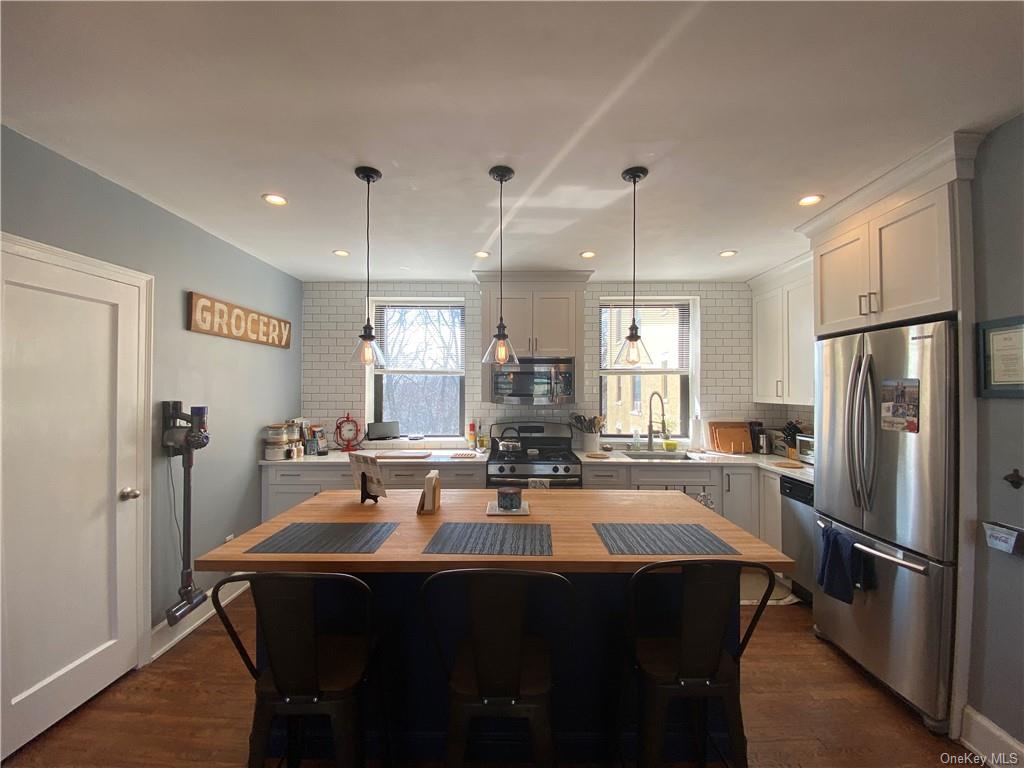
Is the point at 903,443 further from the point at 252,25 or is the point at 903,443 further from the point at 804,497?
the point at 252,25

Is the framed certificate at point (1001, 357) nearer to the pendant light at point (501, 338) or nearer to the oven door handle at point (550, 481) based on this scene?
the pendant light at point (501, 338)

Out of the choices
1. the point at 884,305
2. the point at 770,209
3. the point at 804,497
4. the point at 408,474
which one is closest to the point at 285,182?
the point at 408,474

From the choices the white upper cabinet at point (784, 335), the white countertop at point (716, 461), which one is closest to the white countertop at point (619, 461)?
the white countertop at point (716, 461)

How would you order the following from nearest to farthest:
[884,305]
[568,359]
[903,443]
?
[903,443]
[884,305]
[568,359]

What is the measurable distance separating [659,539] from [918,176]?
6.63 ft

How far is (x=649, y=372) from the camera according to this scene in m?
4.30

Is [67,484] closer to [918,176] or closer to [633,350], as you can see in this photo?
[633,350]

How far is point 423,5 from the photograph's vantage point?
115 cm

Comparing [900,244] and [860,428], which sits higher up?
[900,244]

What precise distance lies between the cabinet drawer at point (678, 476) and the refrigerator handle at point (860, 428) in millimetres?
1363

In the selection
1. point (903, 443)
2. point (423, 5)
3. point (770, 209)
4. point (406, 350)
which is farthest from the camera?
point (406, 350)

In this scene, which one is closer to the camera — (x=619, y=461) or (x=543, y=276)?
(x=619, y=461)

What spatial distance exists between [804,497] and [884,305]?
1.37m

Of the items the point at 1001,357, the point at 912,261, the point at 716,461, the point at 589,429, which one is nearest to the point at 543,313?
the point at 589,429
